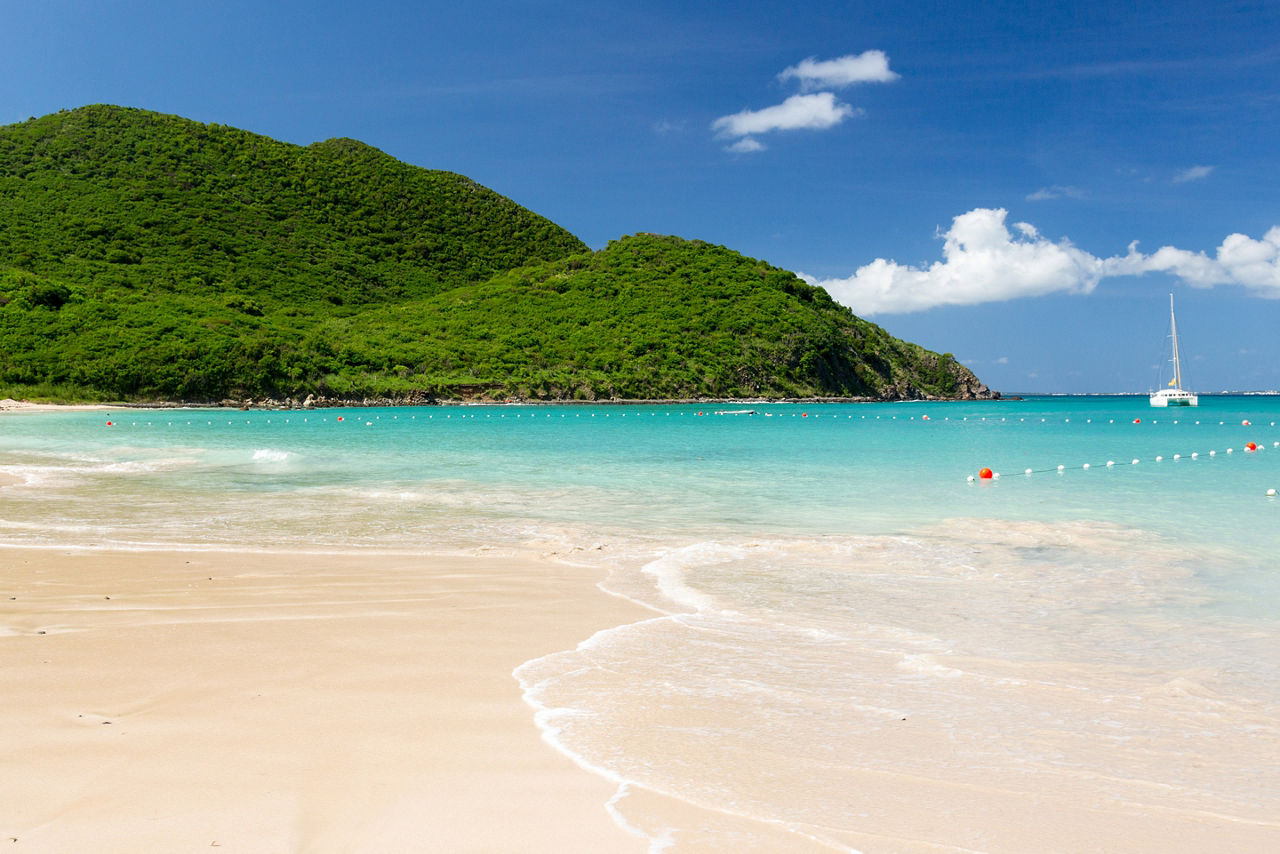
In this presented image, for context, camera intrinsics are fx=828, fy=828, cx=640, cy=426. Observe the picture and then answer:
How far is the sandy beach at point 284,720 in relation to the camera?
308cm

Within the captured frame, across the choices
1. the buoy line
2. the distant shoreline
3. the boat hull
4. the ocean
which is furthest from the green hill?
the buoy line

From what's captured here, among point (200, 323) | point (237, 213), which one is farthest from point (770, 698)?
point (237, 213)

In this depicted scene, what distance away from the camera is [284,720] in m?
4.17

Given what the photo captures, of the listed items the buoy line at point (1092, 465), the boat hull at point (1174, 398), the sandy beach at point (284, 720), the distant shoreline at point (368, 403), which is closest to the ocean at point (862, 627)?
the sandy beach at point (284, 720)

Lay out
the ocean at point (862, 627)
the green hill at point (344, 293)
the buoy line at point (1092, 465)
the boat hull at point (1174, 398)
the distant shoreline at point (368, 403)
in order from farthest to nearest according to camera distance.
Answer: the boat hull at point (1174, 398) < the green hill at point (344, 293) < the distant shoreline at point (368, 403) < the buoy line at point (1092, 465) < the ocean at point (862, 627)

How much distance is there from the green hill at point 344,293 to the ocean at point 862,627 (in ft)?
194

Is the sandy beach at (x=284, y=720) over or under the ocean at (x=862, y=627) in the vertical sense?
over

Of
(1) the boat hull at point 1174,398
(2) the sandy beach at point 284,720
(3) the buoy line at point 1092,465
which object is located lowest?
(3) the buoy line at point 1092,465

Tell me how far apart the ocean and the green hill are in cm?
5919

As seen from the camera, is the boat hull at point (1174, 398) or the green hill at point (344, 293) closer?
the green hill at point (344, 293)

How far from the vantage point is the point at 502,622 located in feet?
21.2

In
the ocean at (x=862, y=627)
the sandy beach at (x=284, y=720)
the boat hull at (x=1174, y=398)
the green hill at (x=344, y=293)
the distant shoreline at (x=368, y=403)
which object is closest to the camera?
the sandy beach at (x=284, y=720)

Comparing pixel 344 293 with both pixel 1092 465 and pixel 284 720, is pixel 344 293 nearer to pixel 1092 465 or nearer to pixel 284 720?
pixel 1092 465

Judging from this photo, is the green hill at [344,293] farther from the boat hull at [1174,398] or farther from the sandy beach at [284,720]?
the sandy beach at [284,720]
